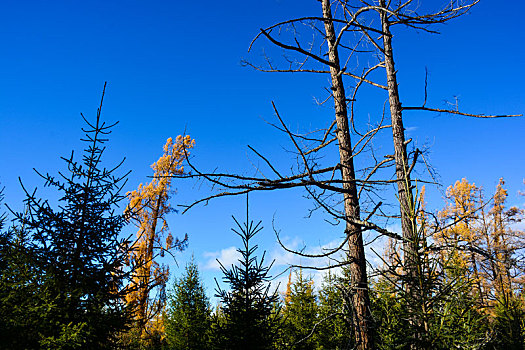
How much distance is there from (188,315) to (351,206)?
9852mm

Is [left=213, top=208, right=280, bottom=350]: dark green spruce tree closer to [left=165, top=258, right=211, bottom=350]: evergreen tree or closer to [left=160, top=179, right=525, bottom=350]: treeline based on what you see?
[left=160, top=179, right=525, bottom=350]: treeline

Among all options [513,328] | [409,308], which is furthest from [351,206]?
[513,328]

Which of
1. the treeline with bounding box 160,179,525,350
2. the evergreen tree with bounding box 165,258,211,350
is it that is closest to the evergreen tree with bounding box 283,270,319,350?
Result: the treeline with bounding box 160,179,525,350

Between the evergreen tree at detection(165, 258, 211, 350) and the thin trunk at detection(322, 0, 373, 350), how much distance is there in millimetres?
7439

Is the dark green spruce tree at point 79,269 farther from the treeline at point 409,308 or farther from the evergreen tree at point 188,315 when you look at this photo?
the evergreen tree at point 188,315

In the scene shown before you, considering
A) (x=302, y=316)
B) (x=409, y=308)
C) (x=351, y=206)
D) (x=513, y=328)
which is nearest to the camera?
(x=409, y=308)

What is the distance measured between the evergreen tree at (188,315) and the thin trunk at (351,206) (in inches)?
293

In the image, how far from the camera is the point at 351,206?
4.82m

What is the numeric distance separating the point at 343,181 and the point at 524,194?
26.1 metres

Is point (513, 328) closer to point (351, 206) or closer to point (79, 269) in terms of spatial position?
point (351, 206)

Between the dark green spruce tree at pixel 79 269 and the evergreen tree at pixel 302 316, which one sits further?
the evergreen tree at pixel 302 316

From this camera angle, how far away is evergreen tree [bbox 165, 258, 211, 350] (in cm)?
1177

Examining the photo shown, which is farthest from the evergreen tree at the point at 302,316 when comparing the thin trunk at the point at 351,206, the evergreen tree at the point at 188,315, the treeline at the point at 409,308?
the thin trunk at the point at 351,206

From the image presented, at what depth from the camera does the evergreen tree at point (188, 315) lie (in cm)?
1177
